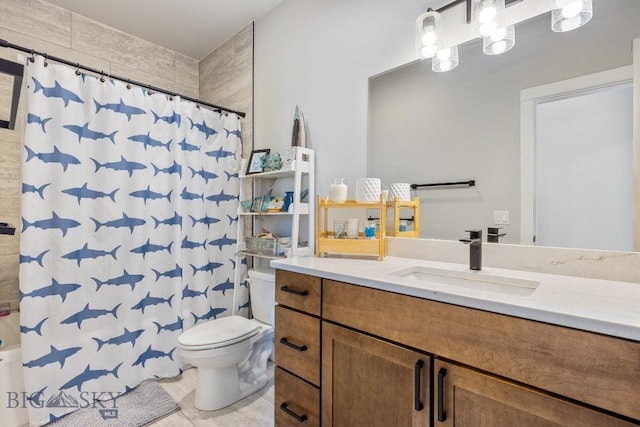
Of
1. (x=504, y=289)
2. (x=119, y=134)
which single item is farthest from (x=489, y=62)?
(x=119, y=134)

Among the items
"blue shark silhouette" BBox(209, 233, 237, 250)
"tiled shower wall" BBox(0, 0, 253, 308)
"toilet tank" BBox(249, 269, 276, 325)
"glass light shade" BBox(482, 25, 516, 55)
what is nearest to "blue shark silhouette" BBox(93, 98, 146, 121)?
"tiled shower wall" BBox(0, 0, 253, 308)

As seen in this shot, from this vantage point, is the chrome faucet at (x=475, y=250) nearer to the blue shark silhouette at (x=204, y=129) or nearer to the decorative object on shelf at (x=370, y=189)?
the decorative object on shelf at (x=370, y=189)

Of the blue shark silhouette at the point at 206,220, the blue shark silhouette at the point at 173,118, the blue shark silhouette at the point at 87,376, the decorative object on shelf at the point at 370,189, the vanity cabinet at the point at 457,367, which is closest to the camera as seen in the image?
the vanity cabinet at the point at 457,367

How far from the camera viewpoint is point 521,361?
0.74 m

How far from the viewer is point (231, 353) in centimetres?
165

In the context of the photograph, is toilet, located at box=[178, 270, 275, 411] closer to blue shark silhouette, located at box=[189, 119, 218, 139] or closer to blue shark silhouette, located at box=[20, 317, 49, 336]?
blue shark silhouette, located at box=[20, 317, 49, 336]

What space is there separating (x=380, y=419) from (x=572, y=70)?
138 centimetres

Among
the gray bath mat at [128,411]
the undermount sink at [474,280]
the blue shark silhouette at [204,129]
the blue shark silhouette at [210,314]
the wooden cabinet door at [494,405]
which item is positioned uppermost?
the blue shark silhouette at [204,129]

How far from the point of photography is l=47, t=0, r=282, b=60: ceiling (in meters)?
2.21

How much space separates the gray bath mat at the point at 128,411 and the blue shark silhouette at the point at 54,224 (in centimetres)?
96

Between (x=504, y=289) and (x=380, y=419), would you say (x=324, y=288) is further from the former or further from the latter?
(x=504, y=289)

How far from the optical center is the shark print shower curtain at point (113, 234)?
5.29ft

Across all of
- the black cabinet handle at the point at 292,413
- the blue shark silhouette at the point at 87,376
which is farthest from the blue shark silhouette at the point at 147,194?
the black cabinet handle at the point at 292,413

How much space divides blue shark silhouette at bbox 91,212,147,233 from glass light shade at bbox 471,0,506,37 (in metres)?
2.07
